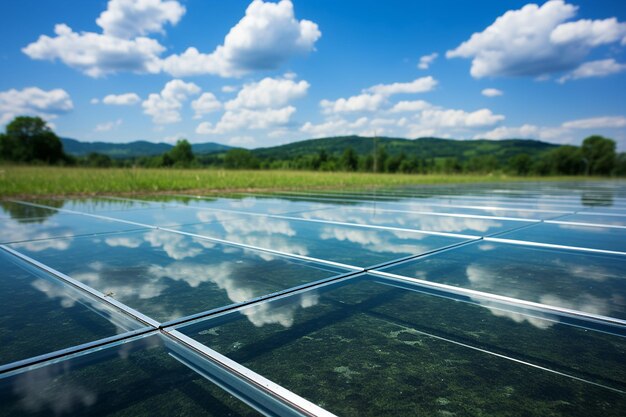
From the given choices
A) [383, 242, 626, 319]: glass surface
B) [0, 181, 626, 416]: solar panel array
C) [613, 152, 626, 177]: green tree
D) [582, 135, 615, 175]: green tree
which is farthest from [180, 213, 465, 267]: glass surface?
[582, 135, 615, 175]: green tree

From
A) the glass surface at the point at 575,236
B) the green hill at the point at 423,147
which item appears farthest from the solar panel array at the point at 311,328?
the green hill at the point at 423,147

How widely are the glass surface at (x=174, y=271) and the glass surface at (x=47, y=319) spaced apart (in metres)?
0.18

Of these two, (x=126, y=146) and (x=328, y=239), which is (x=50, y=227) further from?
(x=126, y=146)

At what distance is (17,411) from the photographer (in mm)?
1380

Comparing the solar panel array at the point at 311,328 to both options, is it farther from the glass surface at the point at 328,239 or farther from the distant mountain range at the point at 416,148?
the distant mountain range at the point at 416,148

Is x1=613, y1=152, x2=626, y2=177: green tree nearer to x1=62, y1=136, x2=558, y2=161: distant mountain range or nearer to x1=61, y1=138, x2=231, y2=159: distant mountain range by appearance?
x1=62, y1=136, x2=558, y2=161: distant mountain range

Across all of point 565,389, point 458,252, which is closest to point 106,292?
point 565,389

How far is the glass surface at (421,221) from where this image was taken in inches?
225

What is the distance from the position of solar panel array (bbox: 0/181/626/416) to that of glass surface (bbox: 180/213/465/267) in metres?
0.06

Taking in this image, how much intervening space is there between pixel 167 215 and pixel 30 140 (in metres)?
69.4

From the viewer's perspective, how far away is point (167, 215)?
279 inches

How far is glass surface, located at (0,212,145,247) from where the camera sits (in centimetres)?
479

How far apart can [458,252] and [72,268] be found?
3781 mm

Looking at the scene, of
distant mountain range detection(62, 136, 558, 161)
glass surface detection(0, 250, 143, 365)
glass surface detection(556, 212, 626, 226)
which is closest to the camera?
glass surface detection(0, 250, 143, 365)
